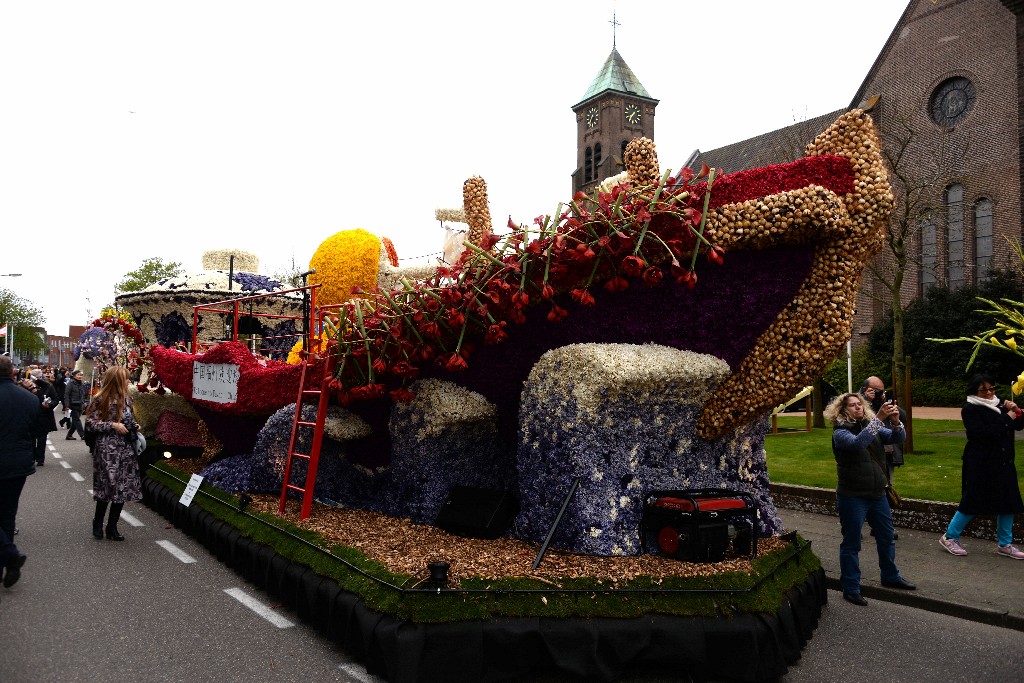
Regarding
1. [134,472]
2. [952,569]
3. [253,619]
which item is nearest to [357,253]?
[134,472]

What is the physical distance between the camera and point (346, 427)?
649 cm

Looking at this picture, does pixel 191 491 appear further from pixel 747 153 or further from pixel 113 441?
pixel 747 153

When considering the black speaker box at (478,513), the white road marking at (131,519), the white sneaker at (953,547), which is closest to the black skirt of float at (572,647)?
the black speaker box at (478,513)

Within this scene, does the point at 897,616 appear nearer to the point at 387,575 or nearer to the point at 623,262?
the point at 623,262

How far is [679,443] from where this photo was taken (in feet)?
16.6

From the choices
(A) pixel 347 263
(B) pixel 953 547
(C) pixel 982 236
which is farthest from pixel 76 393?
(C) pixel 982 236

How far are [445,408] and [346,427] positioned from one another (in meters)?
1.29

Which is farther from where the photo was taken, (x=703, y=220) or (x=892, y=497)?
(x=892, y=497)

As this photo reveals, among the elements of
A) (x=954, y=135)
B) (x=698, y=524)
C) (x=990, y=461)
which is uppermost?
(x=954, y=135)

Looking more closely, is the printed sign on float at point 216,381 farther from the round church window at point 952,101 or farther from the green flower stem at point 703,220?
the round church window at point 952,101

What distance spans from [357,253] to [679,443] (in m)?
4.27

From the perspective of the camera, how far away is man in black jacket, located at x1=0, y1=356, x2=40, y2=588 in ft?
17.7

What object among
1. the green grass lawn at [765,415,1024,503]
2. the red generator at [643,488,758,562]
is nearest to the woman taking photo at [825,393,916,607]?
the red generator at [643,488,758,562]

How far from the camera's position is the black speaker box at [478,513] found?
528cm
